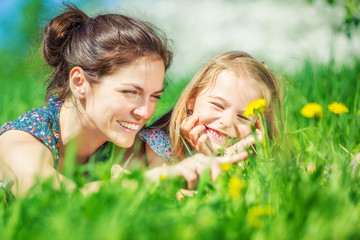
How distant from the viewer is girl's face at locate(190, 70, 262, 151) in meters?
2.30

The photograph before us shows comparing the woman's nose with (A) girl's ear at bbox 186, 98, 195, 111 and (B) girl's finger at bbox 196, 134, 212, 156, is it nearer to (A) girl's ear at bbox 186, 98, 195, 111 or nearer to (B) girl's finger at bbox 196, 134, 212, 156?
(B) girl's finger at bbox 196, 134, 212, 156

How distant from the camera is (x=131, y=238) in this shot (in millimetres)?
965

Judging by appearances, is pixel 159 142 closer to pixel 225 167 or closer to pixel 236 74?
pixel 236 74

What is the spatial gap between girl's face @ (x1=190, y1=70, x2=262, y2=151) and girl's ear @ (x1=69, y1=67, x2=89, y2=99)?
67cm

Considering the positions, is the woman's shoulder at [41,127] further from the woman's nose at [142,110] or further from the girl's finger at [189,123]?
the girl's finger at [189,123]

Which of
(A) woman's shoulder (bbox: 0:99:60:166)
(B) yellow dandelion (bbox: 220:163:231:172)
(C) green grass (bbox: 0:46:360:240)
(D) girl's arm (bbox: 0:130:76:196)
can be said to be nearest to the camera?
(C) green grass (bbox: 0:46:360:240)

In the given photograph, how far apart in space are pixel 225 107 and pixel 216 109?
5 cm

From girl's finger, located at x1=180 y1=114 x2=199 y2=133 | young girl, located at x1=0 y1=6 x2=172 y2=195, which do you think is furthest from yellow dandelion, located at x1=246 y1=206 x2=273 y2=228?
girl's finger, located at x1=180 y1=114 x2=199 y2=133

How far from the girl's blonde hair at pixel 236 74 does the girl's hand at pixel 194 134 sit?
0.06 meters

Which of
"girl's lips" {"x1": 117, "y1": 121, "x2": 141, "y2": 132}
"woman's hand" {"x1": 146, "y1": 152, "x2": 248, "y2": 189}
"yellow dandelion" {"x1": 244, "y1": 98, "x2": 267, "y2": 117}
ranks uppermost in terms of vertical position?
"yellow dandelion" {"x1": 244, "y1": 98, "x2": 267, "y2": 117}

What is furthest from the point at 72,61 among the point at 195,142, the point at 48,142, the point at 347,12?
the point at 347,12

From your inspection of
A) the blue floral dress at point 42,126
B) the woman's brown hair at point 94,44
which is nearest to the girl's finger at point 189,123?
the woman's brown hair at point 94,44

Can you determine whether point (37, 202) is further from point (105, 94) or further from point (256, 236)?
point (105, 94)

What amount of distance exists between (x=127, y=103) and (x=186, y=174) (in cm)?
71
